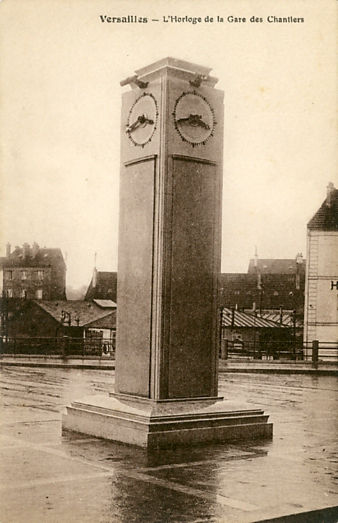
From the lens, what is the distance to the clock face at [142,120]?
755cm

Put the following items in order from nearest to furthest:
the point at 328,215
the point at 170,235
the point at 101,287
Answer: the point at 170,235
the point at 328,215
the point at 101,287

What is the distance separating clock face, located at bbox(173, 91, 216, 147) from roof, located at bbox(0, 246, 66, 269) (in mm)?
63894

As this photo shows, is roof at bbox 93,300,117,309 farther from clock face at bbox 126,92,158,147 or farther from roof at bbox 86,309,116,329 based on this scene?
clock face at bbox 126,92,158,147

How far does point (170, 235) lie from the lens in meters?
7.42

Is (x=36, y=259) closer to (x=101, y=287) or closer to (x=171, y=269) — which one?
(x=101, y=287)

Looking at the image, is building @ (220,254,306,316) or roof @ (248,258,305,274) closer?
building @ (220,254,306,316)

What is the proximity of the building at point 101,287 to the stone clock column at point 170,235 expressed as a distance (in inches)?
2711

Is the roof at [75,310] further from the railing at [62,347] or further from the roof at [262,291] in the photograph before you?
the roof at [262,291]

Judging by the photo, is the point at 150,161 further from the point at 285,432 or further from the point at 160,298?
the point at 285,432

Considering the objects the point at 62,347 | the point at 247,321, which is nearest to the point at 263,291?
the point at 247,321

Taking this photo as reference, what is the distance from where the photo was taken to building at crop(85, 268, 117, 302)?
251 ft

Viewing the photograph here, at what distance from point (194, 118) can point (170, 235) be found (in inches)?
50.7

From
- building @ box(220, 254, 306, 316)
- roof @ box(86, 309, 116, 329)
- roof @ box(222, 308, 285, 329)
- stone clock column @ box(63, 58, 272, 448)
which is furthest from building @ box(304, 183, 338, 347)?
stone clock column @ box(63, 58, 272, 448)

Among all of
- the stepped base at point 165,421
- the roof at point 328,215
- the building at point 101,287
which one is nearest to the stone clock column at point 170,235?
the stepped base at point 165,421
